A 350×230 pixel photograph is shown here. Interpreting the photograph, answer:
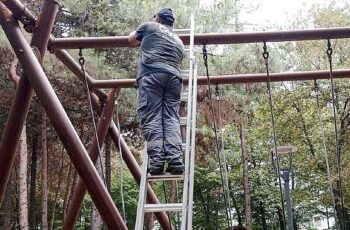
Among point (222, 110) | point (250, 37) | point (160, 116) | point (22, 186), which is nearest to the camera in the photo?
point (160, 116)

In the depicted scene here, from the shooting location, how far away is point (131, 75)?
34.8ft

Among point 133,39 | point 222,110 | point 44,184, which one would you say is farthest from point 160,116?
point 222,110

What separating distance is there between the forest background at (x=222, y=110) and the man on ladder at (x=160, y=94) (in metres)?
3.77

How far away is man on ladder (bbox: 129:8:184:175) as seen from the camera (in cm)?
299

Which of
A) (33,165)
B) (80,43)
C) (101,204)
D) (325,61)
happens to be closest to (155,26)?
(80,43)

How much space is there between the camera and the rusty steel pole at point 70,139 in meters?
3.14

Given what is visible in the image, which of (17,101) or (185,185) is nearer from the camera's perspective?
(185,185)

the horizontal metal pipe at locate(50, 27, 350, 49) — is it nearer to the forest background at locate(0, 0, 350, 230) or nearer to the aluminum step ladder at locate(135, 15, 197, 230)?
the aluminum step ladder at locate(135, 15, 197, 230)

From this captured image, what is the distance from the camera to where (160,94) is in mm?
3189

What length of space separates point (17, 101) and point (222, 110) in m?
9.18

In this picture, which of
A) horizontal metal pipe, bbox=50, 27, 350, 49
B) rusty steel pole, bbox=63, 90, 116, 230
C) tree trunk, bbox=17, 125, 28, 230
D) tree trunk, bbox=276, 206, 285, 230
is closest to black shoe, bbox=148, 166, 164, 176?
horizontal metal pipe, bbox=50, 27, 350, 49

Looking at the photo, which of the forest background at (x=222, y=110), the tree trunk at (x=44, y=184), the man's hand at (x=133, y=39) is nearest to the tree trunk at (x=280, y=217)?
the forest background at (x=222, y=110)

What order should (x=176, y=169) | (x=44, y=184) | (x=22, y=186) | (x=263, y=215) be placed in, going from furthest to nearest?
(x=263, y=215) < (x=44, y=184) < (x=22, y=186) < (x=176, y=169)

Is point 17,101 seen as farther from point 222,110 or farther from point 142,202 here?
point 222,110
